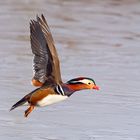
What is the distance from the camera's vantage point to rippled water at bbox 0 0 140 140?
7.18 metres

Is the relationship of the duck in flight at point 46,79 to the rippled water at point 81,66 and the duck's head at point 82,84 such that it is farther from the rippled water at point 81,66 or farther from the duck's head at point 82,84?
the rippled water at point 81,66

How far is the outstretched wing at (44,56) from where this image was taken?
6.77 meters

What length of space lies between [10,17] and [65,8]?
167cm

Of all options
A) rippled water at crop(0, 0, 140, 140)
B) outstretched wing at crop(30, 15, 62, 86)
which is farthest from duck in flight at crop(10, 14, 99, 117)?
rippled water at crop(0, 0, 140, 140)

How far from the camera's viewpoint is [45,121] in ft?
24.1

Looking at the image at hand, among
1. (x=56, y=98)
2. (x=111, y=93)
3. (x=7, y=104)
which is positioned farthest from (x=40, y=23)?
(x=111, y=93)

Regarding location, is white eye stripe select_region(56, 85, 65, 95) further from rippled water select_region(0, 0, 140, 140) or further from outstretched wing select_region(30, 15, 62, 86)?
rippled water select_region(0, 0, 140, 140)

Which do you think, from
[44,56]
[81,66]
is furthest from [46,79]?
[81,66]

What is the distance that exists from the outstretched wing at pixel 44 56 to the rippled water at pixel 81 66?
1.65 ft

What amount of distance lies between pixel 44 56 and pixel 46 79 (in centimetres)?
21

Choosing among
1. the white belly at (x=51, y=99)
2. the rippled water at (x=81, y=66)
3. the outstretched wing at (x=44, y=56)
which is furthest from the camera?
the rippled water at (x=81, y=66)

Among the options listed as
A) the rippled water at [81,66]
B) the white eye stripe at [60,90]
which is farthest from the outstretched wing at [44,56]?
the rippled water at [81,66]

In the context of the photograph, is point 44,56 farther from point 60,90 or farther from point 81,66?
point 81,66

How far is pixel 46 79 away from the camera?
6.84m
